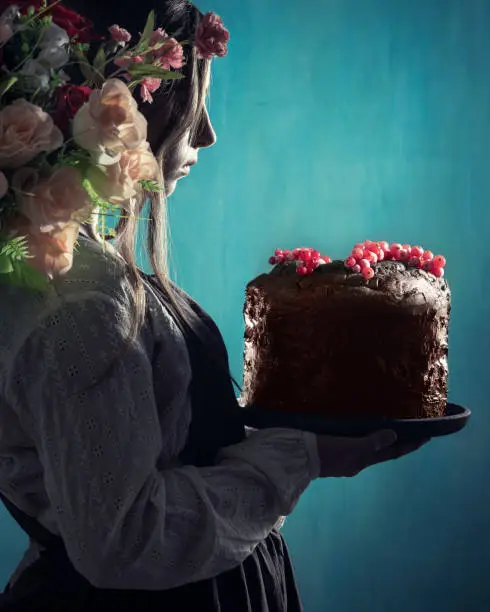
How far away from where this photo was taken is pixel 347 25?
2.89m

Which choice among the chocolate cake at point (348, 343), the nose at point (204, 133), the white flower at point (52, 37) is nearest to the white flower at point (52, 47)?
the white flower at point (52, 37)

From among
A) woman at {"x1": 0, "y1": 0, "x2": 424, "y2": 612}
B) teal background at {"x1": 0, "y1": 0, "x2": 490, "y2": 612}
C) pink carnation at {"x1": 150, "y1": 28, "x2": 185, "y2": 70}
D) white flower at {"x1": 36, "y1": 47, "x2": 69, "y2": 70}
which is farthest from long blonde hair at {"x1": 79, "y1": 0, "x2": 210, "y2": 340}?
teal background at {"x1": 0, "y1": 0, "x2": 490, "y2": 612}

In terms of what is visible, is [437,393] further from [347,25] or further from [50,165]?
[347,25]

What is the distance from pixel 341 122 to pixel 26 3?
199cm

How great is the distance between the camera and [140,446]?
39.7 inches

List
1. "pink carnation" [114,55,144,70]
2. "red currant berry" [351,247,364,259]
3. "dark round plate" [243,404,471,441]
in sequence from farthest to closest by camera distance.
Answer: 1. "red currant berry" [351,247,364,259]
2. "dark round plate" [243,404,471,441]
3. "pink carnation" [114,55,144,70]

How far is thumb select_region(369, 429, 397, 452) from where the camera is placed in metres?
1.22

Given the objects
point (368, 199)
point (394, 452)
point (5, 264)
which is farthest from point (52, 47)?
point (368, 199)

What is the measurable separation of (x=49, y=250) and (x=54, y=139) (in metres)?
0.12

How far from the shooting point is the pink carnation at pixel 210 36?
3.88ft

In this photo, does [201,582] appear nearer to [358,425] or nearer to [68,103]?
[358,425]

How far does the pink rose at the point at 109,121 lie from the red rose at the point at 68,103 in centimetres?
2

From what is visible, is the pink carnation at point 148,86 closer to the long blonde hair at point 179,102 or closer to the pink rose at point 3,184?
the long blonde hair at point 179,102

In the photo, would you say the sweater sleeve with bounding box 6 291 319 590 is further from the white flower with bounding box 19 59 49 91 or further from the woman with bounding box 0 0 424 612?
the white flower with bounding box 19 59 49 91
